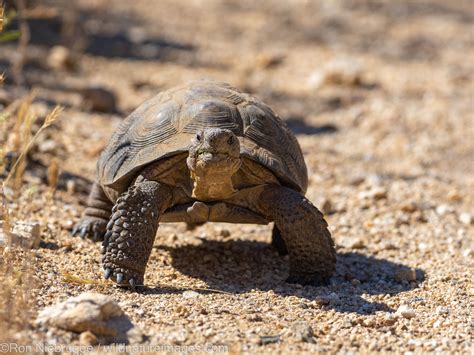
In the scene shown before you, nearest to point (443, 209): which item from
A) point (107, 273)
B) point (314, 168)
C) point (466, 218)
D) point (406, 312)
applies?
point (466, 218)

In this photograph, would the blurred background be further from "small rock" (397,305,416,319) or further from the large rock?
"small rock" (397,305,416,319)

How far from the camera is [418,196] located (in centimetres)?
596

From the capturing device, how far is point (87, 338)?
9.49ft

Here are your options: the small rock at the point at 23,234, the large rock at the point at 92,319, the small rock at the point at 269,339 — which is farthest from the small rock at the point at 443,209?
the large rock at the point at 92,319

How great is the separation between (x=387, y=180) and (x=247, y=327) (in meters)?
3.41

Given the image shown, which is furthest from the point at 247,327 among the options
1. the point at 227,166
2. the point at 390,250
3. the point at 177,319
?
the point at 390,250

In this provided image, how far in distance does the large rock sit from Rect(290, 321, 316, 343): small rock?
0.67m

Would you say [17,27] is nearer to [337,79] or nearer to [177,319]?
[337,79]

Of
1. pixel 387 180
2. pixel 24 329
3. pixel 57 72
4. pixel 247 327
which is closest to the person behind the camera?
pixel 24 329

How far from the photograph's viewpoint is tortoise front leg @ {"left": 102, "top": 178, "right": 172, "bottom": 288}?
147 inches

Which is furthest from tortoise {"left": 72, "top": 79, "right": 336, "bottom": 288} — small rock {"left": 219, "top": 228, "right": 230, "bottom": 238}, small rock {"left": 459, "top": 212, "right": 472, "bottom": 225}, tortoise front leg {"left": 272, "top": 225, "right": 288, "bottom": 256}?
small rock {"left": 459, "top": 212, "right": 472, "bottom": 225}

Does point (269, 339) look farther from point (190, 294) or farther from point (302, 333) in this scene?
point (190, 294)

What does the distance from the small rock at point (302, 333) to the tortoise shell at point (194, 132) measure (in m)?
0.95

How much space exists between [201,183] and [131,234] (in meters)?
0.43
